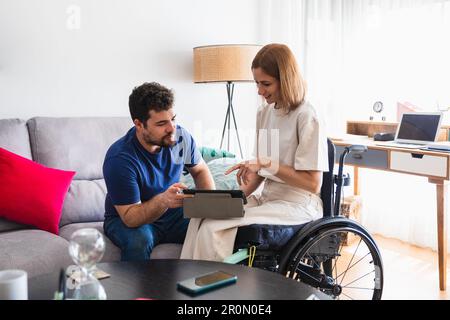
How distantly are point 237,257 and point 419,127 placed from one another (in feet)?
6.04

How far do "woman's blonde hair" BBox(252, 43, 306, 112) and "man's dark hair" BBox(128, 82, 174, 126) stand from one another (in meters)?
0.39

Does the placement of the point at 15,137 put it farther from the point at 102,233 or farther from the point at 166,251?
the point at 166,251

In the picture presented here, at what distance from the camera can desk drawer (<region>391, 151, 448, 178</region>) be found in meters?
2.45

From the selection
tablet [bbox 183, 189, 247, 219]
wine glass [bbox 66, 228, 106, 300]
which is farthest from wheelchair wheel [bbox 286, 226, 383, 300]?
wine glass [bbox 66, 228, 106, 300]

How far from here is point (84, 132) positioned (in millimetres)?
2447

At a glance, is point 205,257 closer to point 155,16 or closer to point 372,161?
point 372,161

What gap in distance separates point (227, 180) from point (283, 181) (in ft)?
1.72

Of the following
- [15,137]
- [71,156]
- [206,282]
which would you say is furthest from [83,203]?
[206,282]

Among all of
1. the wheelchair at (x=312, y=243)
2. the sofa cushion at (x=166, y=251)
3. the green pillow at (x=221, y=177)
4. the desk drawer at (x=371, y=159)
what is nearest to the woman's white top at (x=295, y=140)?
the wheelchair at (x=312, y=243)

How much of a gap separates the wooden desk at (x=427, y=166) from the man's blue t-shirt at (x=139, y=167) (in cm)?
127

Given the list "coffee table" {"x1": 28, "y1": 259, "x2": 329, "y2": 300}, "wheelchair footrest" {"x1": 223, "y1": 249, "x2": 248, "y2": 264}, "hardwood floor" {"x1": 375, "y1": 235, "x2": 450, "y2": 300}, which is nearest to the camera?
"coffee table" {"x1": 28, "y1": 259, "x2": 329, "y2": 300}

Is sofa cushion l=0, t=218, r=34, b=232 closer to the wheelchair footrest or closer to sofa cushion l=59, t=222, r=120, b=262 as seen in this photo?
Answer: sofa cushion l=59, t=222, r=120, b=262

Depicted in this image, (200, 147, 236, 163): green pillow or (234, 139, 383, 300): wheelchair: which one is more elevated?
(200, 147, 236, 163): green pillow
